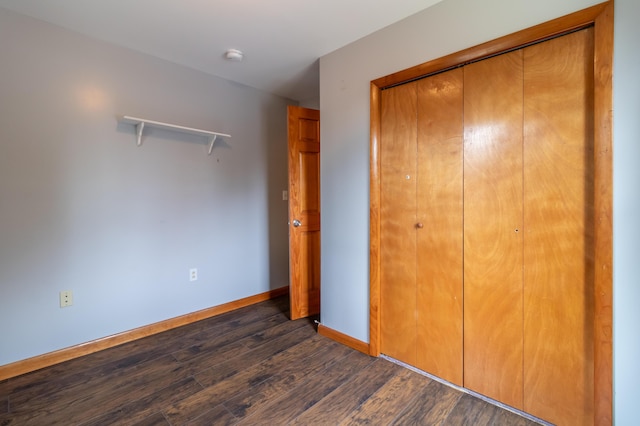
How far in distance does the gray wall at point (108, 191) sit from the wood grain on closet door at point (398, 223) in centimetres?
172

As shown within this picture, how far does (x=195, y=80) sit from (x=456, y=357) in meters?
3.15

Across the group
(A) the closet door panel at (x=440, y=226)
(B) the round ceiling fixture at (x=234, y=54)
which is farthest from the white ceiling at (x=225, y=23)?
(A) the closet door panel at (x=440, y=226)

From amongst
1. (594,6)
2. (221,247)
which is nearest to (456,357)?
(594,6)

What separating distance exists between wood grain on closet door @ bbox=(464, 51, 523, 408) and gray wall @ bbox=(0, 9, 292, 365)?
2295 millimetres

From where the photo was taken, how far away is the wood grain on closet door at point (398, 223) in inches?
74.7

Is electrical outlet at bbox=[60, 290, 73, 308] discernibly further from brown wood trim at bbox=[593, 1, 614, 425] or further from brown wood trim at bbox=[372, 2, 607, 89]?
brown wood trim at bbox=[593, 1, 614, 425]

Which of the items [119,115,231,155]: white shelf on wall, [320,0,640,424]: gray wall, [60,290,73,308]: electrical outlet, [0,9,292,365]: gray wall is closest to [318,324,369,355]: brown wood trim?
[320,0,640,424]: gray wall

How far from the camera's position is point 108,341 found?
7.32ft

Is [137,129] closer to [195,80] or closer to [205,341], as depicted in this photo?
[195,80]

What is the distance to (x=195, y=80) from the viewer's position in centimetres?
271

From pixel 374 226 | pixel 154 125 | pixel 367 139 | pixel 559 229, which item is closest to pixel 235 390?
pixel 374 226

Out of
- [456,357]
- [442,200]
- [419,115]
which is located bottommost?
[456,357]

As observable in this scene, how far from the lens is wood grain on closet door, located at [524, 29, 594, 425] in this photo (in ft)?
4.31

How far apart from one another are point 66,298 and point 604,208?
3299 mm
